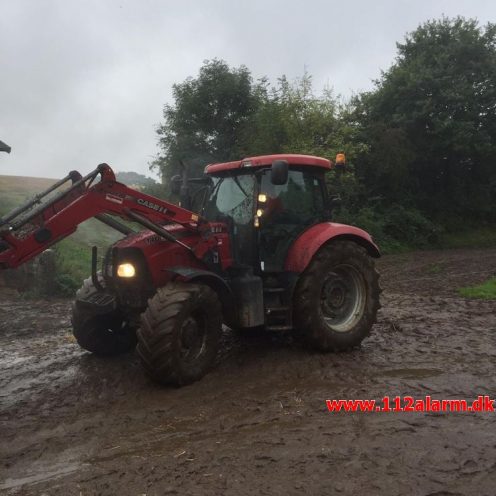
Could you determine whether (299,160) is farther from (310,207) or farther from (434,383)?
(434,383)

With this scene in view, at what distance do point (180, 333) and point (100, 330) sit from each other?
1570mm

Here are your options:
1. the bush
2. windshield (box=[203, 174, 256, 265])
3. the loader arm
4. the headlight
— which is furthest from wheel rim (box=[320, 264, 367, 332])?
the bush

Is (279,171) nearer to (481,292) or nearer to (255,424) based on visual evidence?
(255,424)

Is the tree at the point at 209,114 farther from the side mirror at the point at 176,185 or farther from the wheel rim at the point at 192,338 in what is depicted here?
the wheel rim at the point at 192,338

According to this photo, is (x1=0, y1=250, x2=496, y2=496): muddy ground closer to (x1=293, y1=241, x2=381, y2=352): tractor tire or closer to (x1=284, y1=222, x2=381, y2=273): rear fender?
(x1=293, y1=241, x2=381, y2=352): tractor tire

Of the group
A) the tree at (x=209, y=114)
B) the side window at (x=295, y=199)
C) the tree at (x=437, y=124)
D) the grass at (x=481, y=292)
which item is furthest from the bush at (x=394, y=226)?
the side window at (x=295, y=199)

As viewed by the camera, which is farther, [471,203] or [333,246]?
[471,203]

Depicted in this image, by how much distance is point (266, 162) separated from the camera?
5.10 metres

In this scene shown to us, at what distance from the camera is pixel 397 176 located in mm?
20469

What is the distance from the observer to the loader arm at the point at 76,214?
4082mm

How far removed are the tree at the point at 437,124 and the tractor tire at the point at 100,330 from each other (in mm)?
16044

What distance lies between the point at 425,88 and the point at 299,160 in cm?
1881

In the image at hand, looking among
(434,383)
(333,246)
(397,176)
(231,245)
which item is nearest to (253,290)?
(231,245)

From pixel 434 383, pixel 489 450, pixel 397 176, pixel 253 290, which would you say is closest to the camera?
pixel 489 450
